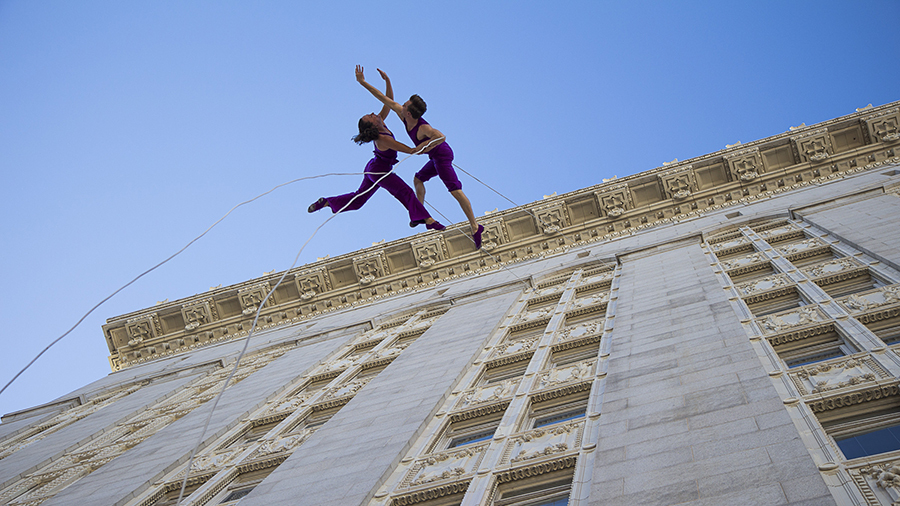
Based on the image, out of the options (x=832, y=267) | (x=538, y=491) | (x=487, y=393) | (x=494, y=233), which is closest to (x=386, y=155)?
(x=487, y=393)

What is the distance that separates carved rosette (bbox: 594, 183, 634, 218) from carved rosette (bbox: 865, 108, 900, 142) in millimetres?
10030

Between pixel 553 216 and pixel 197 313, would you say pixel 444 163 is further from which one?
pixel 197 313

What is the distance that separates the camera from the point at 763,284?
1597 centimetres

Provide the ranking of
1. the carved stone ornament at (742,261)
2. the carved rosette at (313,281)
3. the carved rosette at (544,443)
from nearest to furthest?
1. the carved rosette at (544,443)
2. the carved stone ornament at (742,261)
3. the carved rosette at (313,281)

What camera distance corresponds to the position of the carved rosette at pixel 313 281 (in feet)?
111

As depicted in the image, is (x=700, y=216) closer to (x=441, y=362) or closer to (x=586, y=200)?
(x=586, y=200)

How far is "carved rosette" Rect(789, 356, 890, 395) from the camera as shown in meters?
9.45

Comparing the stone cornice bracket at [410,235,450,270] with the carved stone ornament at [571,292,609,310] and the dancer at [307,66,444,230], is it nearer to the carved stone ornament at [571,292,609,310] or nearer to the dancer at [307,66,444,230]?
the carved stone ornament at [571,292,609,310]

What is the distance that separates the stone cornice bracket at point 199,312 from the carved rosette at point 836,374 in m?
29.6

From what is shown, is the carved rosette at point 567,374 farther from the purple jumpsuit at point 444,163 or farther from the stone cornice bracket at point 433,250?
the stone cornice bracket at point 433,250

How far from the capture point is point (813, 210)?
22.5m

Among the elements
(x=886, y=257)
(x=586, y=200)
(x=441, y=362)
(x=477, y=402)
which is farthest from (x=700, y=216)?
(x=477, y=402)

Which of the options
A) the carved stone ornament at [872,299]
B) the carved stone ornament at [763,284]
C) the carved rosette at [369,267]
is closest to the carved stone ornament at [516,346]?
the carved stone ornament at [763,284]

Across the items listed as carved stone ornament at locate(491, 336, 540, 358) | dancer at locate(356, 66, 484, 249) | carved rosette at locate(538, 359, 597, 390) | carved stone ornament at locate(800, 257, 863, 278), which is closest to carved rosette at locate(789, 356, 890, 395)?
carved rosette at locate(538, 359, 597, 390)
